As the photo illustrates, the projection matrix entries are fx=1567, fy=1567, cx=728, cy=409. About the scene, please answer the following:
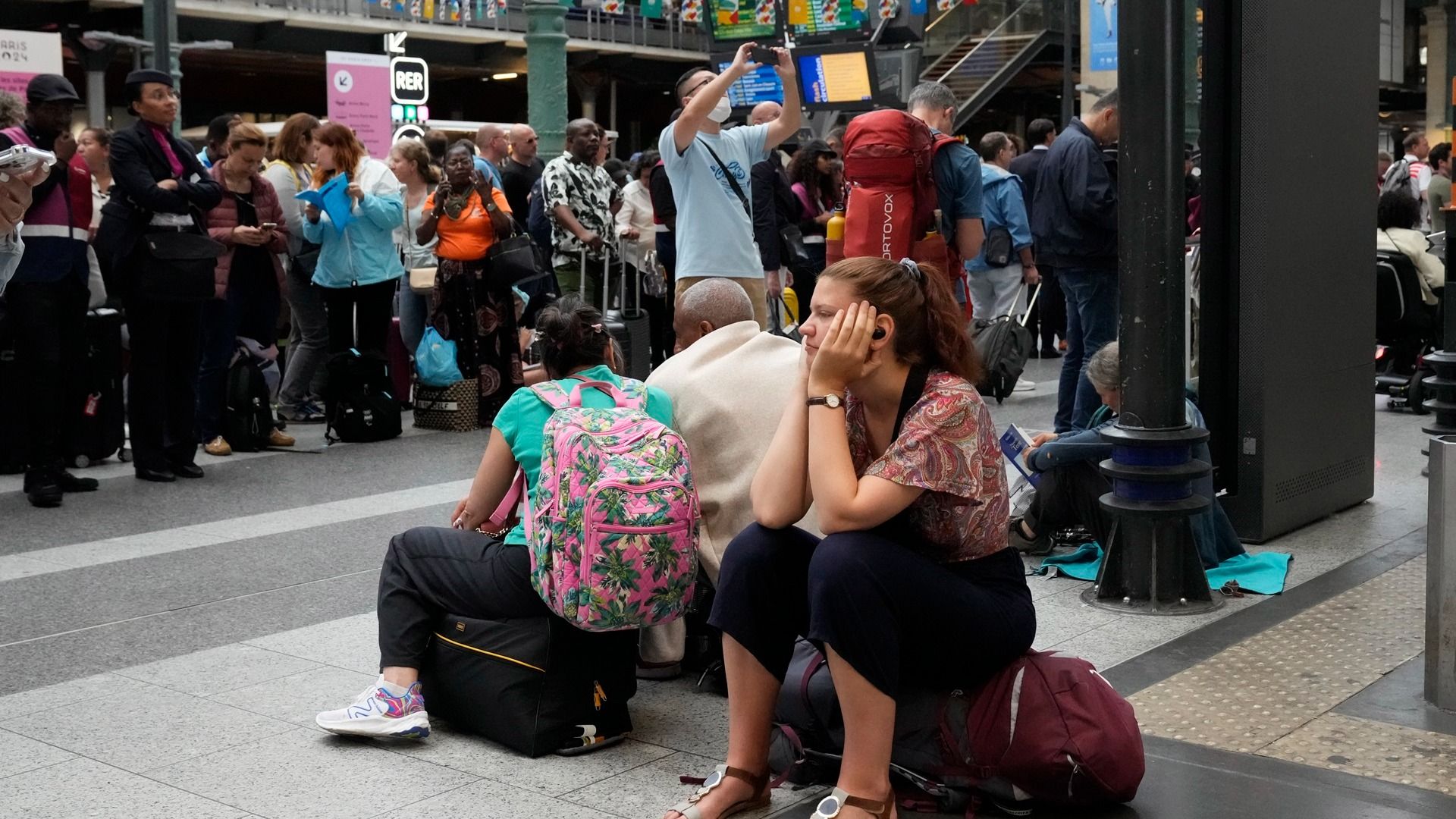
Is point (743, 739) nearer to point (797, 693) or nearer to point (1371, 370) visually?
point (797, 693)

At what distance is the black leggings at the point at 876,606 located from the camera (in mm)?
3096

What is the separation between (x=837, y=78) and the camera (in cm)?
1808

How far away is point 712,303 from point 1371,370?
3.49 meters

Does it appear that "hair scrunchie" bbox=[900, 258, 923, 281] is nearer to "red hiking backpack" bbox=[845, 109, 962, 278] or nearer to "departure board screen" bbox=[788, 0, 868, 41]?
"red hiking backpack" bbox=[845, 109, 962, 278]

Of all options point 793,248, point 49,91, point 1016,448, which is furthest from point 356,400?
point 1016,448

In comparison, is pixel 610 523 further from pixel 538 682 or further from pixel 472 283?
pixel 472 283

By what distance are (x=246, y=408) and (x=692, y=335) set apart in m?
5.20

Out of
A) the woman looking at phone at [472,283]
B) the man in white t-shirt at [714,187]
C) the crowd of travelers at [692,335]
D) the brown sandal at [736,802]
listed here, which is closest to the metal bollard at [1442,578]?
the crowd of travelers at [692,335]

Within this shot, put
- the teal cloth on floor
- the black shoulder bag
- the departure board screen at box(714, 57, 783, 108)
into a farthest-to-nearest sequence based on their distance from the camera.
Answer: the departure board screen at box(714, 57, 783, 108)
the black shoulder bag
the teal cloth on floor

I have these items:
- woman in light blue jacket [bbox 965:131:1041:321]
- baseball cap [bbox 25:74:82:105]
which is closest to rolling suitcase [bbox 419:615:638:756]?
baseball cap [bbox 25:74:82:105]

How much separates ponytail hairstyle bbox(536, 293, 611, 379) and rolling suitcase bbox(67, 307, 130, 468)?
5.11 m

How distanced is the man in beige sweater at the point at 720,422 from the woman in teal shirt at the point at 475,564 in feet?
0.51

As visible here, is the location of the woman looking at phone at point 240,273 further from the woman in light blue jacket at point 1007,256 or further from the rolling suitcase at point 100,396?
the woman in light blue jacket at point 1007,256

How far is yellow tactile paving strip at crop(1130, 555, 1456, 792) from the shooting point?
3.62 meters
